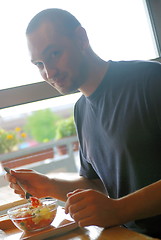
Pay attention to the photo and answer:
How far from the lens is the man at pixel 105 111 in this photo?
143cm

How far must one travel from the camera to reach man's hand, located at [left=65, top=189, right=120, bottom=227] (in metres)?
1.20

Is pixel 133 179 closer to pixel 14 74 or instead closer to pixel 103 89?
pixel 103 89

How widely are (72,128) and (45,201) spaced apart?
3363 mm

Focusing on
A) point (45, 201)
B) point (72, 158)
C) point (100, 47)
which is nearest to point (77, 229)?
point (45, 201)

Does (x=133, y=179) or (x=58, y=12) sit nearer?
(x=133, y=179)

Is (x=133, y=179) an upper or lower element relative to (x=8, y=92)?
lower

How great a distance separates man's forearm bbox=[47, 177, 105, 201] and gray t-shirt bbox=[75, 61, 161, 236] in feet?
0.29

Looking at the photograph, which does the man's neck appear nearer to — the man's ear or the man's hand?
the man's ear

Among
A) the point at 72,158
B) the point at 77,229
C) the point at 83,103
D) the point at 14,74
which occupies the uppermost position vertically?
the point at 14,74

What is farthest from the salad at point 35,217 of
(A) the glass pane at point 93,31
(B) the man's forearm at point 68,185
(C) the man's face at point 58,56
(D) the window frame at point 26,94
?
(A) the glass pane at point 93,31

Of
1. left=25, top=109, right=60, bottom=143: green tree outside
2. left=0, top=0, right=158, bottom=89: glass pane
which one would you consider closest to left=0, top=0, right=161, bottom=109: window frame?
left=0, top=0, right=158, bottom=89: glass pane

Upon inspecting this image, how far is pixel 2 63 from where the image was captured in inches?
85.0

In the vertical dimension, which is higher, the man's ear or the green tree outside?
the man's ear

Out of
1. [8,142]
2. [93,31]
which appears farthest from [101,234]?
[8,142]
